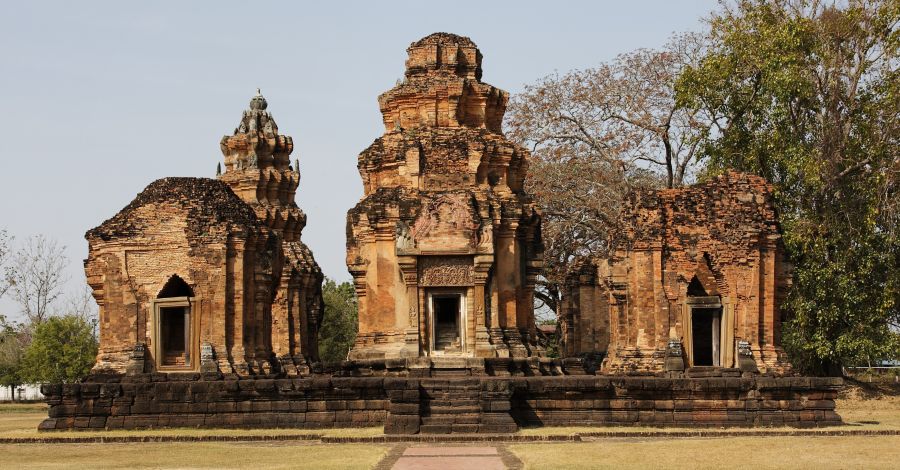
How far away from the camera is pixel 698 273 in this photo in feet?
78.7

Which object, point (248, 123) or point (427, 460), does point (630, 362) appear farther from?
point (248, 123)

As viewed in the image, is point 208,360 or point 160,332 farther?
point 160,332

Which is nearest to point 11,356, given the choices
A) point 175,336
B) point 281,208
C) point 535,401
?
point 281,208

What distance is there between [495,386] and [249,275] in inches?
257

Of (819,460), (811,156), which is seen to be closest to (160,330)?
(819,460)

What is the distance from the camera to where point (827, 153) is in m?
30.8

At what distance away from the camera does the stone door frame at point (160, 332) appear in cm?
2430

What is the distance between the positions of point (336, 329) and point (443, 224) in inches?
Result: 1160

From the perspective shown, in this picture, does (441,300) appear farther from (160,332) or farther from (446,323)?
(160,332)

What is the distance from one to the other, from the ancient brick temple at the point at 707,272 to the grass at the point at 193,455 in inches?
278

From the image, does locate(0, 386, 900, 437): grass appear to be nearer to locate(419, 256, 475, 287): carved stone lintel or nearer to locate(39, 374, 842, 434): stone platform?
locate(39, 374, 842, 434): stone platform

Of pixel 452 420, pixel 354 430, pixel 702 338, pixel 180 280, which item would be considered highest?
pixel 180 280

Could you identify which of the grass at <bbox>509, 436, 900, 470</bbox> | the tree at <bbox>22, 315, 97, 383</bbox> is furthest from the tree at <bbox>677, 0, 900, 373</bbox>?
the tree at <bbox>22, 315, 97, 383</bbox>

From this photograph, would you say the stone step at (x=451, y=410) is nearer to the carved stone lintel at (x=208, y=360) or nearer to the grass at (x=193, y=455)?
the grass at (x=193, y=455)
